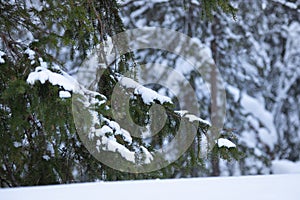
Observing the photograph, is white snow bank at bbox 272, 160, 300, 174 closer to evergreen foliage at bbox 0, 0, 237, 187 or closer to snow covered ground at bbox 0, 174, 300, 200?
evergreen foliage at bbox 0, 0, 237, 187

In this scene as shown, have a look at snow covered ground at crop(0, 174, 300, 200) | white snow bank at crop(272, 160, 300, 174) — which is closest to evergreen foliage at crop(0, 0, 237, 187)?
snow covered ground at crop(0, 174, 300, 200)

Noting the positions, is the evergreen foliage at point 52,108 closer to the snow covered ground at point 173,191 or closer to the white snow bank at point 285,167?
the snow covered ground at point 173,191

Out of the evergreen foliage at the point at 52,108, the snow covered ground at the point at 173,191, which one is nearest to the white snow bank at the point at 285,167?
the evergreen foliage at the point at 52,108

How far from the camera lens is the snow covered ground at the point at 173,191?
49.8 inches

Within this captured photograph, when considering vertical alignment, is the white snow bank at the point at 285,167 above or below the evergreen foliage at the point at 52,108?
below

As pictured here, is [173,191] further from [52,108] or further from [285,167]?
[285,167]

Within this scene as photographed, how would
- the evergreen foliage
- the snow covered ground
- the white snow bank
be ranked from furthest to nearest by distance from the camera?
1. the white snow bank
2. the evergreen foliage
3. the snow covered ground

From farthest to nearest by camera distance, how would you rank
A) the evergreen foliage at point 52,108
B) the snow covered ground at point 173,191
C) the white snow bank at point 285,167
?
the white snow bank at point 285,167 → the evergreen foliage at point 52,108 → the snow covered ground at point 173,191

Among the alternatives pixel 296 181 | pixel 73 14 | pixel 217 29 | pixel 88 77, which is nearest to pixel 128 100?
pixel 88 77

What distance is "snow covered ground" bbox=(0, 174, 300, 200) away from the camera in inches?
49.8

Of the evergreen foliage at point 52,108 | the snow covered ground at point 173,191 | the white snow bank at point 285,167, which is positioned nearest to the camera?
the snow covered ground at point 173,191

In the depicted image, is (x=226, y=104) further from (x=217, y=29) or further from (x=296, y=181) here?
(x=296, y=181)

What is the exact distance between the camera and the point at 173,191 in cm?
132

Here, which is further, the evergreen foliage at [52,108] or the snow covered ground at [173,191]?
the evergreen foliage at [52,108]
